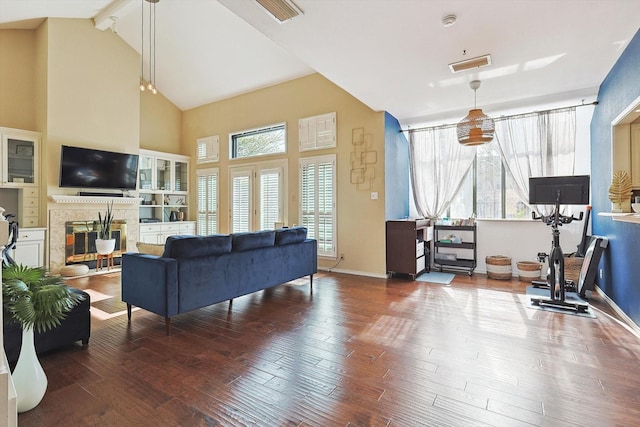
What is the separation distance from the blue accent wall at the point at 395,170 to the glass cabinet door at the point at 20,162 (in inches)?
226

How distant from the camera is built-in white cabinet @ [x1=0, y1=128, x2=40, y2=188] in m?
4.92

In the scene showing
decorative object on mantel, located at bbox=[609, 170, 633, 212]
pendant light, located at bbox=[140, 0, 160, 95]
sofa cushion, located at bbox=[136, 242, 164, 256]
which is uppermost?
pendant light, located at bbox=[140, 0, 160, 95]

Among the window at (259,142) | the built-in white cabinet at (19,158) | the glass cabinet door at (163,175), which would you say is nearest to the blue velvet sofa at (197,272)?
the window at (259,142)

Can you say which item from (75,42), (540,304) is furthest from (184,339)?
(75,42)

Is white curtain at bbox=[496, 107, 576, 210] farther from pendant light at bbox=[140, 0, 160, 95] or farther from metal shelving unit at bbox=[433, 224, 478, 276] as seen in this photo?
pendant light at bbox=[140, 0, 160, 95]

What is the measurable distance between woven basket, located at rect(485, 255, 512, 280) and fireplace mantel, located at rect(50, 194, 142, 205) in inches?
256

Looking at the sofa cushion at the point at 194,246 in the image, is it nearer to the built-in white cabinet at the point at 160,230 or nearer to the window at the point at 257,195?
the window at the point at 257,195

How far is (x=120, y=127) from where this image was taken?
6070 millimetres

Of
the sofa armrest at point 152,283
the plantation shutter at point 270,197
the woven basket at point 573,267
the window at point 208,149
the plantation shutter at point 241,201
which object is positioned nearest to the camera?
the sofa armrest at point 152,283

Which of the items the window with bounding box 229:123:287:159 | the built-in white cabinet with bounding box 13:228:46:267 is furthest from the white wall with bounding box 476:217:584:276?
the built-in white cabinet with bounding box 13:228:46:267

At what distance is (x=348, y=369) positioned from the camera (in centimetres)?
231

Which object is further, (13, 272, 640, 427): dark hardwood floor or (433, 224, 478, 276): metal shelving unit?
(433, 224, 478, 276): metal shelving unit

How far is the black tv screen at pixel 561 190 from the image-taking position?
364cm

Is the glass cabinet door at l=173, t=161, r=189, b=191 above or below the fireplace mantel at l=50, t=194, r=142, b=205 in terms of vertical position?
above
